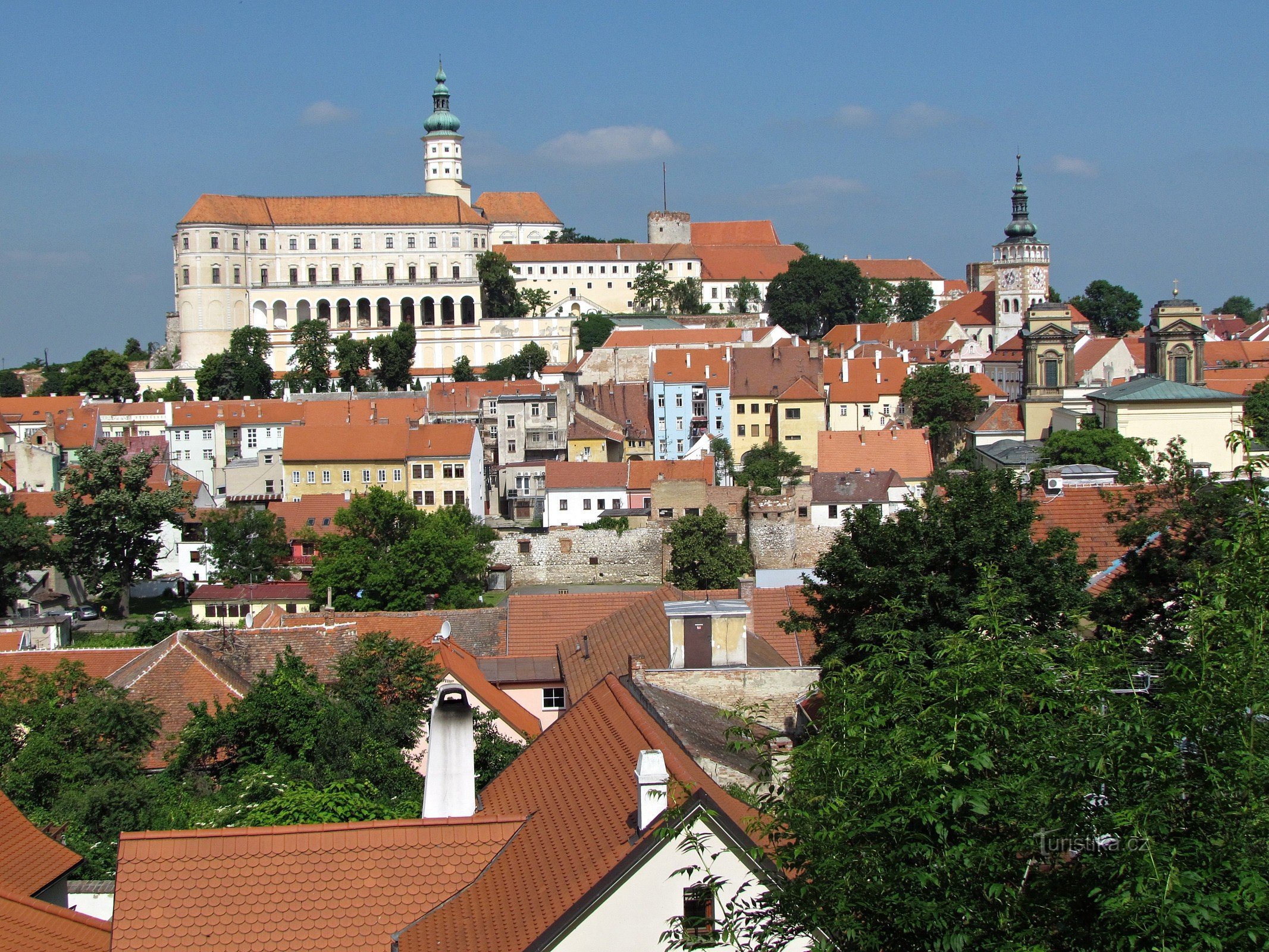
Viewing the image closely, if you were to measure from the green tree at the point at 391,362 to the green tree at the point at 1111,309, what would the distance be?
58.9 m

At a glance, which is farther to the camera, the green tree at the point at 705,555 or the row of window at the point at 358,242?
the row of window at the point at 358,242

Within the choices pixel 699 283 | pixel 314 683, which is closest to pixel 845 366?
pixel 699 283

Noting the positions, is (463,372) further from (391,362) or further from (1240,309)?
(1240,309)

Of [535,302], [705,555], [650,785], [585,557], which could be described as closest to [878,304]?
[535,302]

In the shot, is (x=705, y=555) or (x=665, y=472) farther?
(x=665, y=472)

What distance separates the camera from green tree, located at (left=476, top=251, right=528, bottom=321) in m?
114

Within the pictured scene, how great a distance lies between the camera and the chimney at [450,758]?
1107 cm

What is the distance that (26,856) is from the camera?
11828mm

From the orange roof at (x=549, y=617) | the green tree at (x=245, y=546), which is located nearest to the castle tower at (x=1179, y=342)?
the green tree at (x=245, y=546)

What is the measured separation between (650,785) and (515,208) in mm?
133917

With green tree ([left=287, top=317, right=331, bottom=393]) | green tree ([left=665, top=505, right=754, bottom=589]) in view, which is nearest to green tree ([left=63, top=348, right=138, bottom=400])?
green tree ([left=287, top=317, right=331, bottom=393])

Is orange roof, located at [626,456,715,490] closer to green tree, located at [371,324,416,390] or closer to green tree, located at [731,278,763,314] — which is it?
green tree, located at [371,324,416,390]

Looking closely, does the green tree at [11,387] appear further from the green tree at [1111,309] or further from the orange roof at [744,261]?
the green tree at [1111,309]

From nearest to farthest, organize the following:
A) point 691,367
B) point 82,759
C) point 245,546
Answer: point 82,759 → point 245,546 → point 691,367
